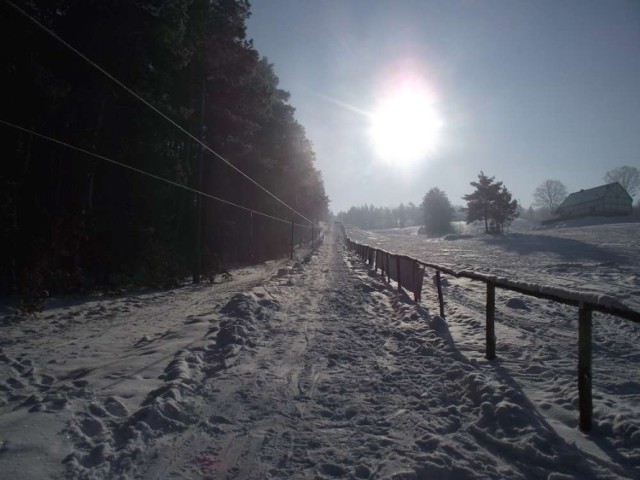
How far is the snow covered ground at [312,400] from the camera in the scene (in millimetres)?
2711

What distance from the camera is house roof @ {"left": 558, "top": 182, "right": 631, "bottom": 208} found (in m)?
68.2

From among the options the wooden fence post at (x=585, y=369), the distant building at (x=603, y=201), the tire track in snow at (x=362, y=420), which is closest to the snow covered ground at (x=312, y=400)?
the tire track in snow at (x=362, y=420)

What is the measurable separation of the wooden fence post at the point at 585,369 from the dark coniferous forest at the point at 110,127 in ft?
36.2

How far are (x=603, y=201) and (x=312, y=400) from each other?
8350 centimetres

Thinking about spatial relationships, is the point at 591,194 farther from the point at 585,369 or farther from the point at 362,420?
the point at 362,420

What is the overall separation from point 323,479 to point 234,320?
4.95m

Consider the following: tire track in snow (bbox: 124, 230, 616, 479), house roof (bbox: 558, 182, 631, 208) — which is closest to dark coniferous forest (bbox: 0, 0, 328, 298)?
tire track in snow (bbox: 124, 230, 616, 479)

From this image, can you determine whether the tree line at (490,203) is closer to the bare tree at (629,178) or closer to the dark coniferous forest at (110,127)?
the bare tree at (629,178)

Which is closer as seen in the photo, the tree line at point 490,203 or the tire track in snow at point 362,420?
the tire track in snow at point 362,420

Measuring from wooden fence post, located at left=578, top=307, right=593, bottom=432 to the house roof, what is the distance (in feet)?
271

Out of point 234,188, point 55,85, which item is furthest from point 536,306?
point 234,188

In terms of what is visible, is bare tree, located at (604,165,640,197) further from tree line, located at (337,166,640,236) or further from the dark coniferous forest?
the dark coniferous forest

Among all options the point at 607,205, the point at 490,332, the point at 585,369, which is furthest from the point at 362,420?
the point at 607,205

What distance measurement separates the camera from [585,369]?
3.15 meters
